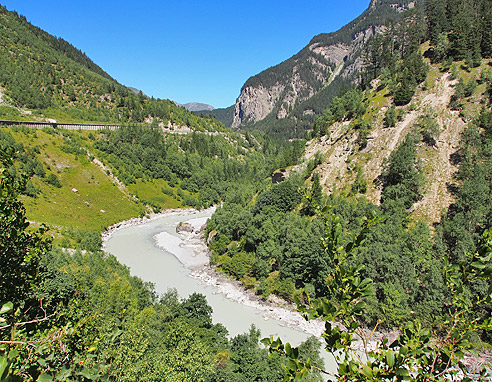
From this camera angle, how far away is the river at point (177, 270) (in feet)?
101

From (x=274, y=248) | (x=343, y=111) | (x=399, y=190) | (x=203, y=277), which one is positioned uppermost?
(x=343, y=111)

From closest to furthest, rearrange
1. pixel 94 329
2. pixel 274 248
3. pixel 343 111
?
pixel 94 329, pixel 274 248, pixel 343 111

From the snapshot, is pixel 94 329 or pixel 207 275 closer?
pixel 94 329

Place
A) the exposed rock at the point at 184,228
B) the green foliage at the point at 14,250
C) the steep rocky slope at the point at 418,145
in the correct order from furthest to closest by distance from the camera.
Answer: the exposed rock at the point at 184,228, the steep rocky slope at the point at 418,145, the green foliage at the point at 14,250

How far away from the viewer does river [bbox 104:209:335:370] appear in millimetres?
30812

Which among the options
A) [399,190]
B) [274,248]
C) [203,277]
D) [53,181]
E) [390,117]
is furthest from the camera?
[53,181]

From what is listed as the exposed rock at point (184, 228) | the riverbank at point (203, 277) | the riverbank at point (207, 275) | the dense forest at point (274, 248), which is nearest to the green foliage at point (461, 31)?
the dense forest at point (274, 248)

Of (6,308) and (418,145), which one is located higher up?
(418,145)

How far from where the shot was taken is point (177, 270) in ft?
153

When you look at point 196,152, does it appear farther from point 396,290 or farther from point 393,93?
point 396,290

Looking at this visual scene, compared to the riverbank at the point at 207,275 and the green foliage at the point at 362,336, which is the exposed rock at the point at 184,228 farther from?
the green foliage at the point at 362,336

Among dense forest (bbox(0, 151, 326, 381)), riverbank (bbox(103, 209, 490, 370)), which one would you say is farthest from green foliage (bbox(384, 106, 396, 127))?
dense forest (bbox(0, 151, 326, 381))

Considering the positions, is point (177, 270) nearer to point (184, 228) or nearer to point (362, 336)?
point (184, 228)

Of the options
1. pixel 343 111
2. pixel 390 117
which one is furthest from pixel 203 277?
pixel 343 111
